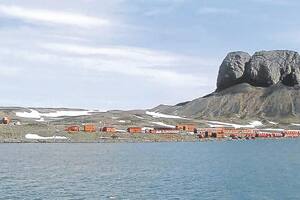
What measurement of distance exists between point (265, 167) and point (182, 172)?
16.9 meters

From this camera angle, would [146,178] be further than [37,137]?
No

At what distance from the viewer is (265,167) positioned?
8606 centimetres

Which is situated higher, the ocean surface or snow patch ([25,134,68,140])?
snow patch ([25,134,68,140])

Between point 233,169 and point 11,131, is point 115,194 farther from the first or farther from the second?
point 11,131

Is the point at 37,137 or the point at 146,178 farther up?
the point at 37,137

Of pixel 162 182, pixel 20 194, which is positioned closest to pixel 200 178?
pixel 162 182

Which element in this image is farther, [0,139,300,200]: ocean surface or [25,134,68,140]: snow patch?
[25,134,68,140]: snow patch

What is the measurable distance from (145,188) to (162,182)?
557 cm

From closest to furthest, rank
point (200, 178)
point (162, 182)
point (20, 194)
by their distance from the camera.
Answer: point (20, 194), point (162, 182), point (200, 178)

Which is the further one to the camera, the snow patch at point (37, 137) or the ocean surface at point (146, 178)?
the snow patch at point (37, 137)

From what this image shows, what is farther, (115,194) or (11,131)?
(11,131)

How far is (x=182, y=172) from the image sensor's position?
75500mm

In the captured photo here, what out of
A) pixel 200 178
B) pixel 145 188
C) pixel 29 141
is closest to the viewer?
pixel 145 188

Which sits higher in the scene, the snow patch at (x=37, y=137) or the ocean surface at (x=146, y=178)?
the snow patch at (x=37, y=137)
